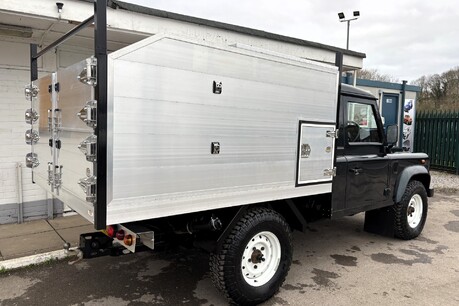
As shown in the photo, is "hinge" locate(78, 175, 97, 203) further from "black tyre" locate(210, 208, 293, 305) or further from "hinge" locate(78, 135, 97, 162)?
"black tyre" locate(210, 208, 293, 305)

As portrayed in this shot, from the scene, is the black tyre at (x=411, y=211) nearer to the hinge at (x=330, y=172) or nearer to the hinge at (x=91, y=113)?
the hinge at (x=330, y=172)

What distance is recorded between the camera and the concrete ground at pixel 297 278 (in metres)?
3.81

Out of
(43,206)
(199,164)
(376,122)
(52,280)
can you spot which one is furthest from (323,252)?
(43,206)

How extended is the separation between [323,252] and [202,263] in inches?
66.2

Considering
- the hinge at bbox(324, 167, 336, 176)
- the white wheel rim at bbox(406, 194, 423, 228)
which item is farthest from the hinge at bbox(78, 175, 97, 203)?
the white wheel rim at bbox(406, 194, 423, 228)

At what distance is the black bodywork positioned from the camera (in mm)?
4477

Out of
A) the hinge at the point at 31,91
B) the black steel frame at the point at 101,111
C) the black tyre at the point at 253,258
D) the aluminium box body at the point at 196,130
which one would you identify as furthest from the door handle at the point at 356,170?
the hinge at the point at 31,91

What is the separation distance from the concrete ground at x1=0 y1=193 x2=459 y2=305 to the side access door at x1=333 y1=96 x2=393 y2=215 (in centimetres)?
73

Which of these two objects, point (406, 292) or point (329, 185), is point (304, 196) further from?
point (406, 292)

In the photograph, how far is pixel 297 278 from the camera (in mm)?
4328

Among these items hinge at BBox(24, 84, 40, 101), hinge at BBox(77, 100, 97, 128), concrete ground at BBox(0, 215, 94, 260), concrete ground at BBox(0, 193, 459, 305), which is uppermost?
hinge at BBox(24, 84, 40, 101)

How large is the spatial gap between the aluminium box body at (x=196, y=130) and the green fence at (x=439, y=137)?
35.4ft

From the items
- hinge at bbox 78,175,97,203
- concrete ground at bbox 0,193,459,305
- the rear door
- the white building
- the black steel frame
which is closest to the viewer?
the black steel frame

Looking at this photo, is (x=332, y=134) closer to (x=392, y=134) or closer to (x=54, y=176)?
(x=392, y=134)
